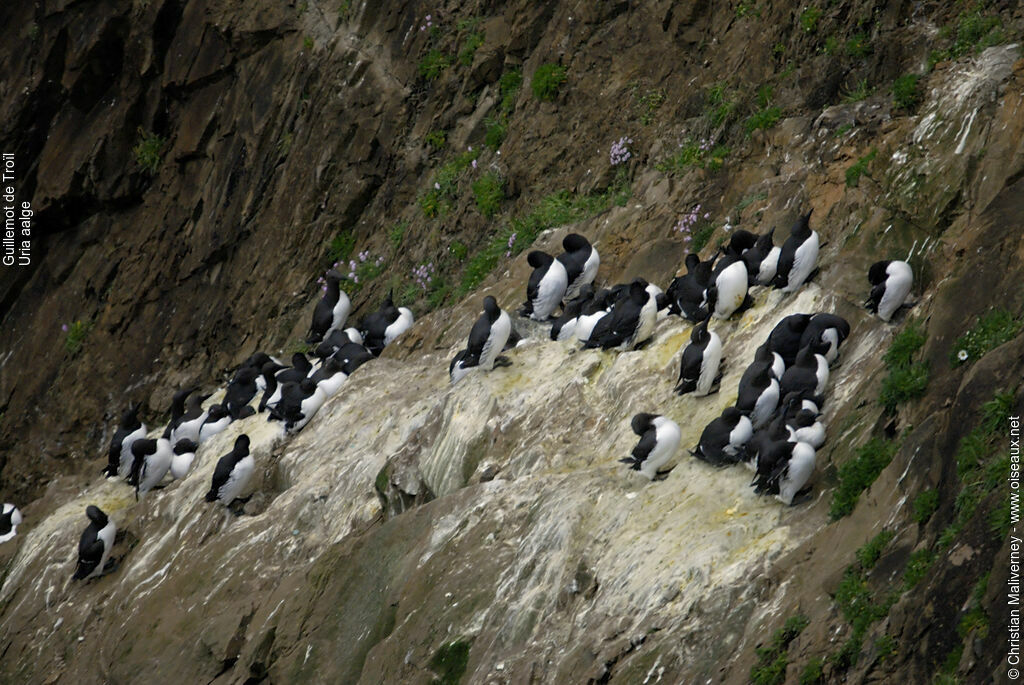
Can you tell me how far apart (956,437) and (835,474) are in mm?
1397

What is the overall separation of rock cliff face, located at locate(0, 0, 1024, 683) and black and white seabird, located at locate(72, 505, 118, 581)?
0.67 feet

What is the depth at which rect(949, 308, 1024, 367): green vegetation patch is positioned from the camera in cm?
769

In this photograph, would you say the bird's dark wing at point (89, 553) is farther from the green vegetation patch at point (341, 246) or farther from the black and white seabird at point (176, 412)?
the green vegetation patch at point (341, 246)

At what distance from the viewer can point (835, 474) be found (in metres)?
8.55

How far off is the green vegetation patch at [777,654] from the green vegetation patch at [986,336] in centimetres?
186

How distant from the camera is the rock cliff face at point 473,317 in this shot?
25.9ft

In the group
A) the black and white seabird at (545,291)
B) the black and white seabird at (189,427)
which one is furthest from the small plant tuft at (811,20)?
the black and white seabird at (189,427)

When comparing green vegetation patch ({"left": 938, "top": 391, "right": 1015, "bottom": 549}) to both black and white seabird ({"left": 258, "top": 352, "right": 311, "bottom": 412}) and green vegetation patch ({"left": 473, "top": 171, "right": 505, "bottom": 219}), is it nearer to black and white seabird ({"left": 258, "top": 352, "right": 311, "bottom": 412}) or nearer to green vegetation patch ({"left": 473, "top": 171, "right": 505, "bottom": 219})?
black and white seabird ({"left": 258, "top": 352, "right": 311, "bottom": 412})

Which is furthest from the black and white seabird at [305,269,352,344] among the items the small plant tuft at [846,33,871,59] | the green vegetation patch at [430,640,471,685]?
the green vegetation patch at [430,640,471,685]

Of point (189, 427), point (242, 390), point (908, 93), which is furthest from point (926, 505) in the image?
point (189, 427)

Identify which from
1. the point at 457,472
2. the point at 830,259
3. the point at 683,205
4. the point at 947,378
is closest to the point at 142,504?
the point at 457,472

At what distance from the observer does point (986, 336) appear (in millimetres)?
7820

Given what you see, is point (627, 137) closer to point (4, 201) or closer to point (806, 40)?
point (806, 40)

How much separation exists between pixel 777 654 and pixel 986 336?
7.31 feet
